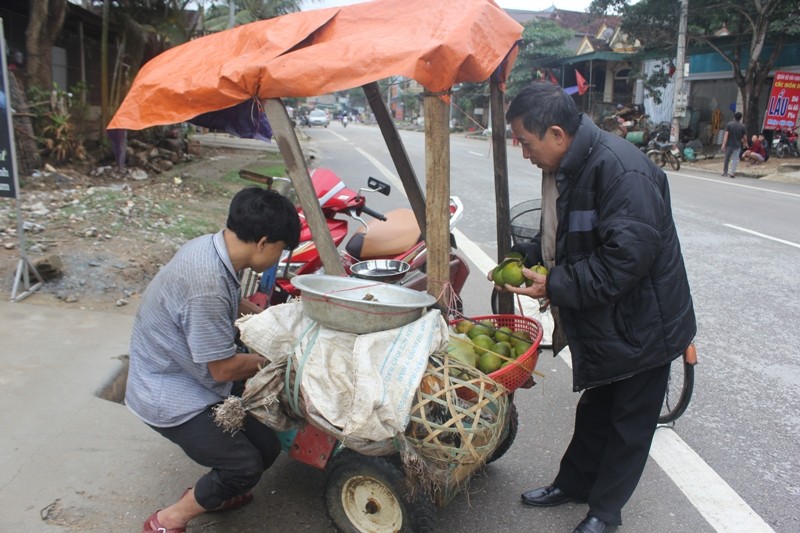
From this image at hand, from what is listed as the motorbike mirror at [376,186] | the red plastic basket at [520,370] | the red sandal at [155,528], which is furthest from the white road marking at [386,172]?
the red sandal at [155,528]

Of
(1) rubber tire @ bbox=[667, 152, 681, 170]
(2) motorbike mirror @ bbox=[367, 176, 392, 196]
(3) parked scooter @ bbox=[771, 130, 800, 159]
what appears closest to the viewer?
(2) motorbike mirror @ bbox=[367, 176, 392, 196]

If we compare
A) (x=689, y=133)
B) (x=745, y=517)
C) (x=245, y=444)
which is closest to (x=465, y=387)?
(x=245, y=444)

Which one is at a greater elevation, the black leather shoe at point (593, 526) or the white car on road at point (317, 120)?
the white car on road at point (317, 120)

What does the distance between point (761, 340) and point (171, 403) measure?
427 centimetres

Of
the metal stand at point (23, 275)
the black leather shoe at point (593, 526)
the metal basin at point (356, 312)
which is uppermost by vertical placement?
the metal basin at point (356, 312)

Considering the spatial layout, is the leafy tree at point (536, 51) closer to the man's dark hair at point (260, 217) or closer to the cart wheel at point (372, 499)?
the man's dark hair at point (260, 217)

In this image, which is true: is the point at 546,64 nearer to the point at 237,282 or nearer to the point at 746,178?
the point at 746,178

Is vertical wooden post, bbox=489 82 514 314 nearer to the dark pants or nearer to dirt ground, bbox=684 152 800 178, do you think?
the dark pants

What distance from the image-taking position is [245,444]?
7.73ft

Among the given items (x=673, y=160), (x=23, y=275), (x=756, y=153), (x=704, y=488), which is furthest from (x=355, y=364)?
(x=756, y=153)

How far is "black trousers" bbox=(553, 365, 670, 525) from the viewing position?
2.35m

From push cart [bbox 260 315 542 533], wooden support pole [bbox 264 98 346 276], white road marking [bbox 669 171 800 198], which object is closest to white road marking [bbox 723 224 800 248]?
white road marking [bbox 669 171 800 198]

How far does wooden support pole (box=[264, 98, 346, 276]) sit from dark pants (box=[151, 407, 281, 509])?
2.87ft

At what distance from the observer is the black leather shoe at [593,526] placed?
95.6 inches
